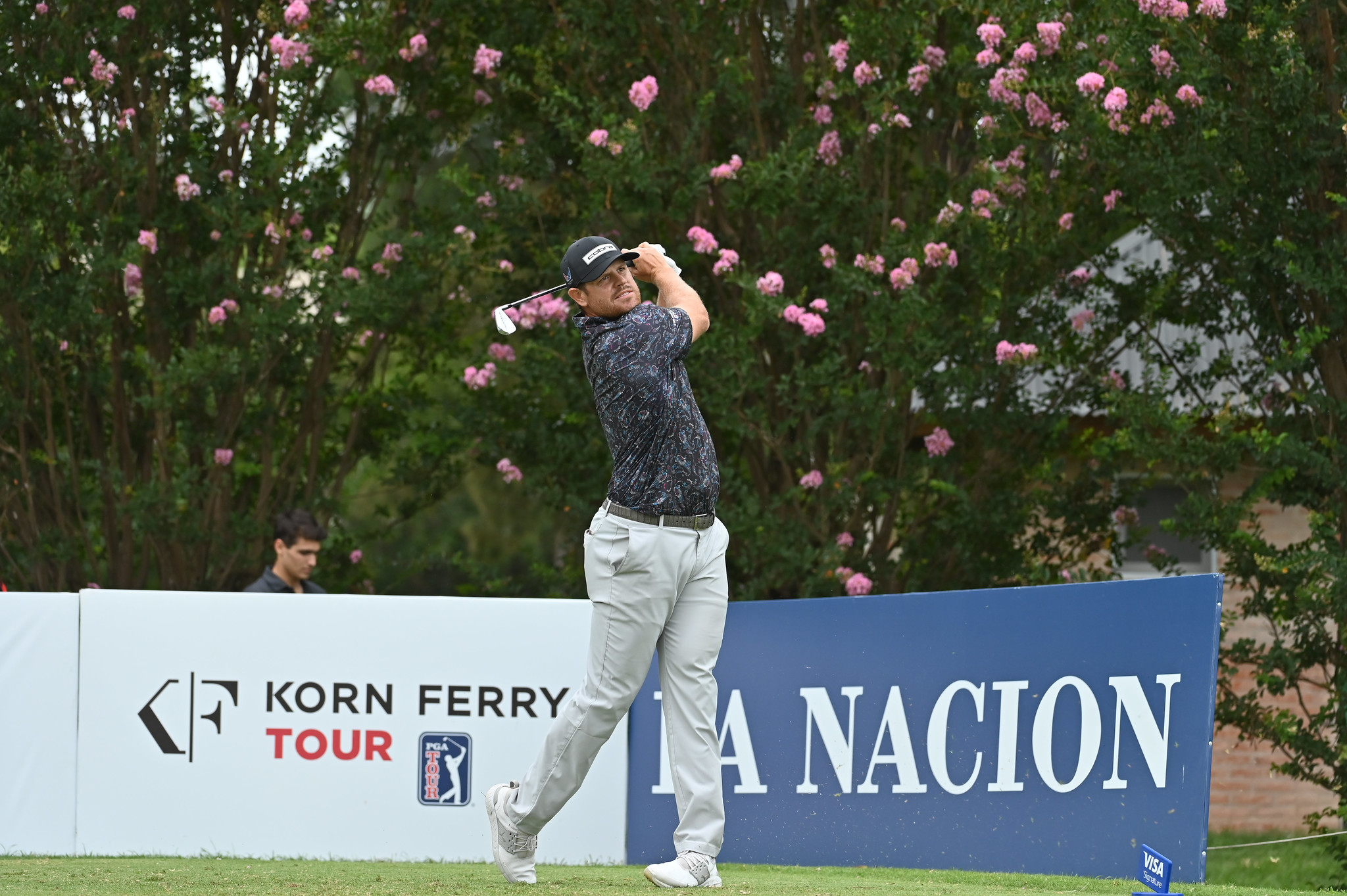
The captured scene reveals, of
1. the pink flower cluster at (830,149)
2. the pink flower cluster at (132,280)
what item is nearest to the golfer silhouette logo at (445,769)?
the pink flower cluster at (132,280)

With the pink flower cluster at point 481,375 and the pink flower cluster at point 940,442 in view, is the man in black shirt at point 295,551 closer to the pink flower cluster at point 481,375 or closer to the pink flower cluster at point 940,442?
the pink flower cluster at point 481,375

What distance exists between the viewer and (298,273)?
973 centimetres

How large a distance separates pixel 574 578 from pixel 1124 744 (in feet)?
16.2

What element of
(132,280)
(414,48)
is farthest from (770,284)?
(132,280)

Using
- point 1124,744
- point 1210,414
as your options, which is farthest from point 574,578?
point 1124,744

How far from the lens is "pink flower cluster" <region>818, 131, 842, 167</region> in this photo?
29.3 ft

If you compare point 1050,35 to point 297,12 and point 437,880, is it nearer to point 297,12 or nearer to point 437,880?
point 297,12

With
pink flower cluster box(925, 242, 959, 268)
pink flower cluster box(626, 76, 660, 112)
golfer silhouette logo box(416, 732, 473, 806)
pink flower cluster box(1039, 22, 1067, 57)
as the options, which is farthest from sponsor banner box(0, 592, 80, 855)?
pink flower cluster box(1039, 22, 1067, 57)

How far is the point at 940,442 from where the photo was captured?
8.85m

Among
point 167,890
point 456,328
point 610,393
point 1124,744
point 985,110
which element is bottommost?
point 167,890

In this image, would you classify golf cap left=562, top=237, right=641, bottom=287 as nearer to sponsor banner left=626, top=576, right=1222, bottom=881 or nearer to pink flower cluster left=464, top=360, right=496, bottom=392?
sponsor banner left=626, top=576, right=1222, bottom=881

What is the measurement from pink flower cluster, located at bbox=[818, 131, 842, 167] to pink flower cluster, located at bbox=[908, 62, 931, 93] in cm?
54

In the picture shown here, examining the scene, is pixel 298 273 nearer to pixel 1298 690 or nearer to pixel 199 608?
pixel 199 608

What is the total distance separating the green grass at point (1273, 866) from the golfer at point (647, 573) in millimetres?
5481
